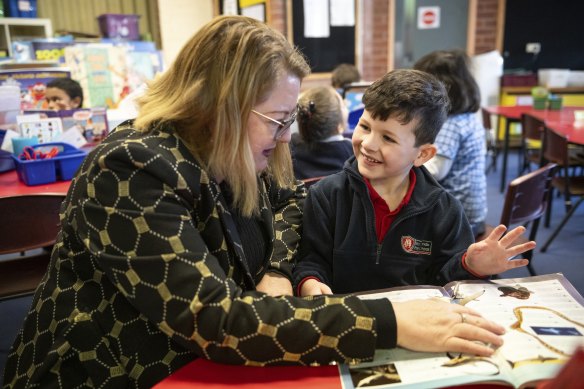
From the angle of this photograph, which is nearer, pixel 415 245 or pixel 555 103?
pixel 415 245

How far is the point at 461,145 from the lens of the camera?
2258mm

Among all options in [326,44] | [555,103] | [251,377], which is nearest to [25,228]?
[251,377]

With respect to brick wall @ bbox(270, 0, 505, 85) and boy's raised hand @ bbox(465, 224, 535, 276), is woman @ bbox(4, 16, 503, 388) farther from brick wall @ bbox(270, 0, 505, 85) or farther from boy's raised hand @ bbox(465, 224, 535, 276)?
brick wall @ bbox(270, 0, 505, 85)

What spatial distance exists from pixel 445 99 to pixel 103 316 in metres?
1.04

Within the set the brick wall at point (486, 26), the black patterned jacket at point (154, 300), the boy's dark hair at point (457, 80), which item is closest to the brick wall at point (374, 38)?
the brick wall at point (486, 26)

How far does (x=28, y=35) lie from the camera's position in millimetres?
6035

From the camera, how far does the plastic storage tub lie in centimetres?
571

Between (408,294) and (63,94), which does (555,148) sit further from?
(63,94)

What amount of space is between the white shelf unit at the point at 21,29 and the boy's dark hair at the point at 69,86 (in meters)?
3.03

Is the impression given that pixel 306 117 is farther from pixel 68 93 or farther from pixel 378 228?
pixel 68 93

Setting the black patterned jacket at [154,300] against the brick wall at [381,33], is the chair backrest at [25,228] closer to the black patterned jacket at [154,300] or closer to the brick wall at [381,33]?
the black patterned jacket at [154,300]

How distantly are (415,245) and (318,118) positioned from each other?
1145 millimetres

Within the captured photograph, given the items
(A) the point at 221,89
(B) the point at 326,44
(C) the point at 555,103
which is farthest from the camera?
(B) the point at 326,44

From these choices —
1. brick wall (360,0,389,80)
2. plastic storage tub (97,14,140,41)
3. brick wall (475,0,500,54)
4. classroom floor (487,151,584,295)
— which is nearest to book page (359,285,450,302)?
classroom floor (487,151,584,295)
